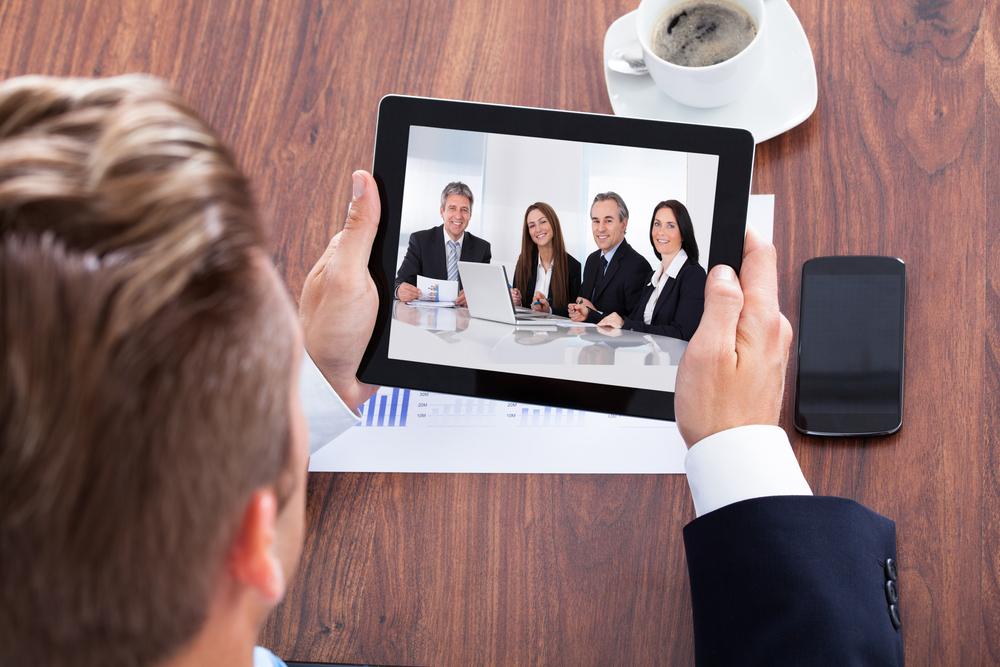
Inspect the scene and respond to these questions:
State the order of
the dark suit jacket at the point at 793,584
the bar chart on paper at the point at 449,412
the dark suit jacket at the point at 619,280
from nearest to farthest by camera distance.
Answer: the dark suit jacket at the point at 793,584 → the dark suit jacket at the point at 619,280 → the bar chart on paper at the point at 449,412

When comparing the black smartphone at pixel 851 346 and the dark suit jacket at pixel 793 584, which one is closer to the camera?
the dark suit jacket at pixel 793 584

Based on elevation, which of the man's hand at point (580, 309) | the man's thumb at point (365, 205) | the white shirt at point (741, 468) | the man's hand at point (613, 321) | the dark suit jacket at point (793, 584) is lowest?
the dark suit jacket at point (793, 584)

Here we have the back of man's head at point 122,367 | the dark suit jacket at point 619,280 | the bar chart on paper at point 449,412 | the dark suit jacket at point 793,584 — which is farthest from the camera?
the bar chart on paper at point 449,412

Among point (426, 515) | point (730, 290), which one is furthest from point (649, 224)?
point (426, 515)

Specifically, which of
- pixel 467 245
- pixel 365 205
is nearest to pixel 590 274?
pixel 467 245

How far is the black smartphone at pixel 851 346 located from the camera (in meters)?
0.73

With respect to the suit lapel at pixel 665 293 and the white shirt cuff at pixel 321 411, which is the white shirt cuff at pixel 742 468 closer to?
the suit lapel at pixel 665 293

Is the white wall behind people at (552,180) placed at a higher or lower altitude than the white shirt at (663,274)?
higher

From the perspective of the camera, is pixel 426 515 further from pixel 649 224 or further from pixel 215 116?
pixel 215 116

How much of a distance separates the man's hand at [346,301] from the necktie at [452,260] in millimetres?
77

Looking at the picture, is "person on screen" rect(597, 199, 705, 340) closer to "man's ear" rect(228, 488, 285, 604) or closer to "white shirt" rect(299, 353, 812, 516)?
"white shirt" rect(299, 353, 812, 516)

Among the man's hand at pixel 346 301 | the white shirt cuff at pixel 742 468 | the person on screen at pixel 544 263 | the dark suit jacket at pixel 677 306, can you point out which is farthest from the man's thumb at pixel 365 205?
the white shirt cuff at pixel 742 468

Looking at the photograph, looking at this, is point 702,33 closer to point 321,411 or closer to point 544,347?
point 544,347

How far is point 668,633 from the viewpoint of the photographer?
71 centimetres
